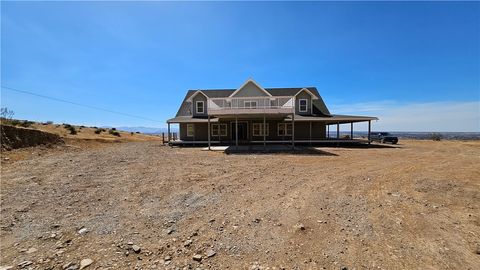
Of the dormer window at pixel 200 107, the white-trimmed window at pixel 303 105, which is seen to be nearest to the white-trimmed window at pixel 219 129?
the dormer window at pixel 200 107

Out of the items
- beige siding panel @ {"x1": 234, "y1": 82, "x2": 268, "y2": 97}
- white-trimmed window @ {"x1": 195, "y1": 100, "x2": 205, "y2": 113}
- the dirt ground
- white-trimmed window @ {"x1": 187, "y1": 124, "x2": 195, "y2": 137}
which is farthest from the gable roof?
the dirt ground

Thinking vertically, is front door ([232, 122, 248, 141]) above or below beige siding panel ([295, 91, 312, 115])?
below

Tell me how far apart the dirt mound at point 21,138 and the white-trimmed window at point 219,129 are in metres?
13.4

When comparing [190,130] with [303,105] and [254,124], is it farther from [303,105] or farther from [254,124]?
[303,105]

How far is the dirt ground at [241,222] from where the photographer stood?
12.3 ft

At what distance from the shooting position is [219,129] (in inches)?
1045

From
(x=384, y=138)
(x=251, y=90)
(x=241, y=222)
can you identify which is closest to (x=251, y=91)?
(x=251, y=90)

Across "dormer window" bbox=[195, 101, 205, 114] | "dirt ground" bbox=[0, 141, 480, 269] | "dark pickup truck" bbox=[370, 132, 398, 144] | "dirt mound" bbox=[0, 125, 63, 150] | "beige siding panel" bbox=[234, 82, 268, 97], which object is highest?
"beige siding panel" bbox=[234, 82, 268, 97]

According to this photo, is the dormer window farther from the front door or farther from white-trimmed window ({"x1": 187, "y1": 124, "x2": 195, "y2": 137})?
the front door

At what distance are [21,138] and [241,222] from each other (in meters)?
16.4

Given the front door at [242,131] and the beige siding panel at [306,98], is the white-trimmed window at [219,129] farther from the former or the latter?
the beige siding panel at [306,98]

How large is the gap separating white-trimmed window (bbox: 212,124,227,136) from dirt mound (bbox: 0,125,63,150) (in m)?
13.4

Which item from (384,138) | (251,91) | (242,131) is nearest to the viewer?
(251,91)

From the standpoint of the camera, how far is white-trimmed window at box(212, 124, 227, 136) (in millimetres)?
26547
